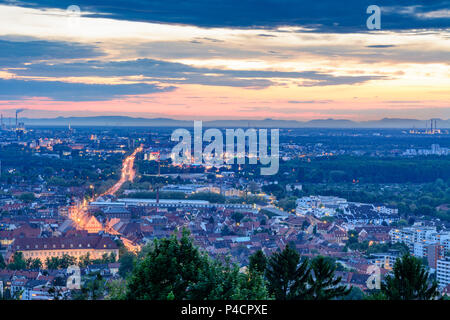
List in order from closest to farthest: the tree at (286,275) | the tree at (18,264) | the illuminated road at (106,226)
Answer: the tree at (286,275), the tree at (18,264), the illuminated road at (106,226)

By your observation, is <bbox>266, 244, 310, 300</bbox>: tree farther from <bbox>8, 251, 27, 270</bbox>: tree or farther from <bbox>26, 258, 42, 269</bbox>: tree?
Result: <bbox>26, 258, 42, 269</bbox>: tree

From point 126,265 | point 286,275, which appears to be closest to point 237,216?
point 126,265

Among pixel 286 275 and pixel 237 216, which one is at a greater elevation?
pixel 286 275

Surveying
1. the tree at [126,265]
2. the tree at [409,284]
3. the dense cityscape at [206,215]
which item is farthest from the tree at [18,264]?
the tree at [409,284]

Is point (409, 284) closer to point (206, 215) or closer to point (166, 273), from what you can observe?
point (166, 273)

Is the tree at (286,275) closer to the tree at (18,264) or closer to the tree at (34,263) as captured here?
the tree at (18,264)
